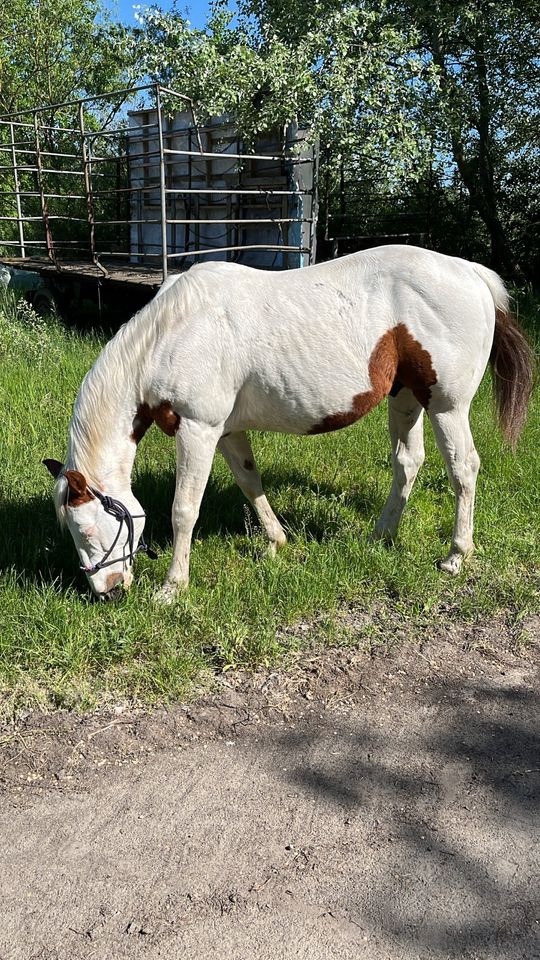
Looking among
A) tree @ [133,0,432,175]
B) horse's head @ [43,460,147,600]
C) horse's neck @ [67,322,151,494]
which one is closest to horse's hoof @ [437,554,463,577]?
horse's head @ [43,460,147,600]

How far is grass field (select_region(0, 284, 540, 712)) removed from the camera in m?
3.34

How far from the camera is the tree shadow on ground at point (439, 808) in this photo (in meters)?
2.06

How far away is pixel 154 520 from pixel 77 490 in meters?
1.36

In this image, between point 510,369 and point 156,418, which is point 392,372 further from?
point 156,418

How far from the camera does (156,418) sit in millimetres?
3697

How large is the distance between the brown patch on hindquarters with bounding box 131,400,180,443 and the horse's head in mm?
341

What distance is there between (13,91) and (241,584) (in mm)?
19712

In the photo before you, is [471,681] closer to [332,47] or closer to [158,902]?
[158,902]

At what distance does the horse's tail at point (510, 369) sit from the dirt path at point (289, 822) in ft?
5.03

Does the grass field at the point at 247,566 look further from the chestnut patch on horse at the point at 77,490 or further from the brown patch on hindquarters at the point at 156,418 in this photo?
the brown patch on hindquarters at the point at 156,418

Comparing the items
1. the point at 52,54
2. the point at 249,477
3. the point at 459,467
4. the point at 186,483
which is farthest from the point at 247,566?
the point at 52,54

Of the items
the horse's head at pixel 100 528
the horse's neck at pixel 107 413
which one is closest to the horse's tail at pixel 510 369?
the horse's neck at pixel 107 413

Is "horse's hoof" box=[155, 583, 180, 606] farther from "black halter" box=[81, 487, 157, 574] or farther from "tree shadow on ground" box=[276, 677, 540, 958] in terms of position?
"tree shadow on ground" box=[276, 677, 540, 958]

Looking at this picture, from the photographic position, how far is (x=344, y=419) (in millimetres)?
3893
